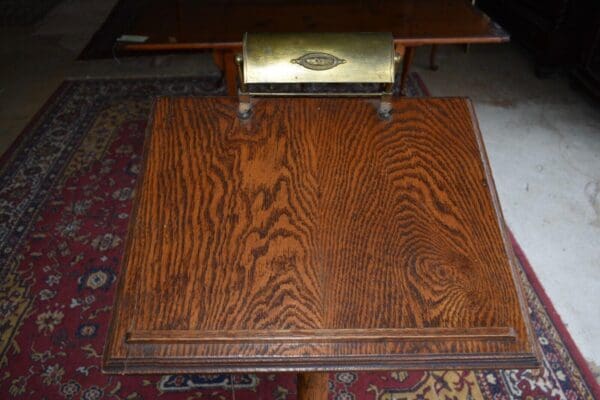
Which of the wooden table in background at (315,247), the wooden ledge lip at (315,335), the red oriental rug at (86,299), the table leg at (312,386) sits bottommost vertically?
the red oriental rug at (86,299)

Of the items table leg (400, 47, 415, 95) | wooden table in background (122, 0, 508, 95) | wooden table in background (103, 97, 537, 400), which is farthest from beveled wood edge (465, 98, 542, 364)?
table leg (400, 47, 415, 95)

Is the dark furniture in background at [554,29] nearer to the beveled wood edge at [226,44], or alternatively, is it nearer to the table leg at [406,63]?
the table leg at [406,63]

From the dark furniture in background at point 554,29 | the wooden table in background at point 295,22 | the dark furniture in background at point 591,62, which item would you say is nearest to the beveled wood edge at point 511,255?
the wooden table in background at point 295,22

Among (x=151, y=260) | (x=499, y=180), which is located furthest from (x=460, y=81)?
(x=151, y=260)

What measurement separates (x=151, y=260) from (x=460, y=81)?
2944 millimetres

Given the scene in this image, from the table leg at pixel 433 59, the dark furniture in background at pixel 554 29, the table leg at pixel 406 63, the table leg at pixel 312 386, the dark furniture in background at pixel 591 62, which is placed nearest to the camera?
the table leg at pixel 312 386

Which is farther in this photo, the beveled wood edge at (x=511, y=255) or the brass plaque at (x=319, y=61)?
the brass plaque at (x=319, y=61)

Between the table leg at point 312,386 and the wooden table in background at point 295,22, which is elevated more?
the wooden table in background at point 295,22

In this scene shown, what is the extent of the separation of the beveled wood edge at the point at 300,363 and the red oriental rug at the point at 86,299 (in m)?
0.72

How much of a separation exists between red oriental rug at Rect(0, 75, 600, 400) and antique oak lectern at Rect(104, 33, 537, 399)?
23.5 inches

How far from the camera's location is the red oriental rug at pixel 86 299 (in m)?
1.54

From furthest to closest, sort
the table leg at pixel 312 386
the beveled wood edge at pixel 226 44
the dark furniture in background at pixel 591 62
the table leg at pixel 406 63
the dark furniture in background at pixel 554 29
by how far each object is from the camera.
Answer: the dark furniture in background at pixel 554 29 < the dark furniture in background at pixel 591 62 < the table leg at pixel 406 63 < the beveled wood edge at pixel 226 44 < the table leg at pixel 312 386

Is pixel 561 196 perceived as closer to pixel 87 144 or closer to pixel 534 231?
pixel 534 231

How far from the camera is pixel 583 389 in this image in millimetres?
1529
